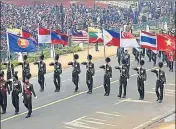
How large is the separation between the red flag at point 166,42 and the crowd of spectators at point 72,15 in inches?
721

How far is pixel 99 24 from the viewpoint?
45.2 metres

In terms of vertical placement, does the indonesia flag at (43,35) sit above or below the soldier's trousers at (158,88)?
above

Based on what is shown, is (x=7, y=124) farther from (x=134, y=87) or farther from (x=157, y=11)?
(x=157, y=11)

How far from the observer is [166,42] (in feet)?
67.7

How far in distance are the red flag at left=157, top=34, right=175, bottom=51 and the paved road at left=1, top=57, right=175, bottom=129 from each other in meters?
2.13

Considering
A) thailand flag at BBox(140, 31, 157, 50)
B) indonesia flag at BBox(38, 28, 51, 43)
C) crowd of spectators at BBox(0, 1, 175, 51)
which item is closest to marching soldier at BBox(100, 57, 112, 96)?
thailand flag at BBox(140, 31, 157, 50)

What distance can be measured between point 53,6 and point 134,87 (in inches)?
1034

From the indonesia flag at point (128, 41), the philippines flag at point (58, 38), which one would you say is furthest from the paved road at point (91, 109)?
the philippines flag at point (58, 38)

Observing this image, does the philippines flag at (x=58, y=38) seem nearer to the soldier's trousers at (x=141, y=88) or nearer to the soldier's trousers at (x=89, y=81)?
Answer: the soldier's trousers at (x=89, y=81)

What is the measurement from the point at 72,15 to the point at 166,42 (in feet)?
90.5

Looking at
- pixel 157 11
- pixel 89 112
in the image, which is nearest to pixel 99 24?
A: pixel 157 11

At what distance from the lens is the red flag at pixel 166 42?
65.7 ft

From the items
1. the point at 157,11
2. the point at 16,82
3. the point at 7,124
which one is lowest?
the point at 7,124

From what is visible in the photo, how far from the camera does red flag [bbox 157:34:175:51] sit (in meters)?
20.0
